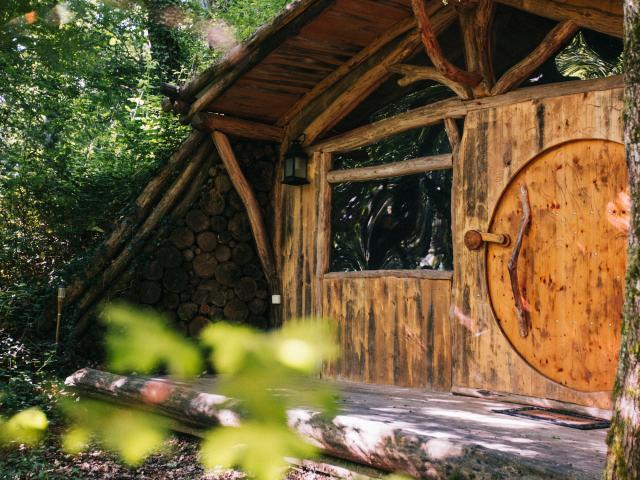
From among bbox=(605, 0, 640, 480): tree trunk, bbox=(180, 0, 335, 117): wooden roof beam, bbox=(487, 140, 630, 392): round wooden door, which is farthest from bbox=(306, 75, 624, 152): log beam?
bbox=(605, 0, 640, 480): tree trunk

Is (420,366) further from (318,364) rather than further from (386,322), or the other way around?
(318,364)

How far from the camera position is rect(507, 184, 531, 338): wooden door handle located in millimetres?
4711

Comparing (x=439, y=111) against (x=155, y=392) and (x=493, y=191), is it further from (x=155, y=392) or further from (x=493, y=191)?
(x=155, y=392)

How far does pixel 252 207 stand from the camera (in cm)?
689

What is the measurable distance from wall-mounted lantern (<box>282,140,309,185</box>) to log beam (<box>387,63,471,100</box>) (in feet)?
4.15

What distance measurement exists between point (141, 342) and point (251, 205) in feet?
20.3

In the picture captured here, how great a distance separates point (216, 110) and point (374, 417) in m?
3.85

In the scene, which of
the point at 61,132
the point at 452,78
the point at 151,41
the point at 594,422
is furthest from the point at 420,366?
the point at 151,41

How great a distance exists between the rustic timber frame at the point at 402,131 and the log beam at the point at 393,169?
15 mm

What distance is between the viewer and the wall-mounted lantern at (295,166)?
21.7 feet

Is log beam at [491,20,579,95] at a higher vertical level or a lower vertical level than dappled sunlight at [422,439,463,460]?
higher

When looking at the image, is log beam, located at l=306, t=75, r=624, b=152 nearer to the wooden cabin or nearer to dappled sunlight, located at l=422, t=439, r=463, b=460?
the wooden cabin

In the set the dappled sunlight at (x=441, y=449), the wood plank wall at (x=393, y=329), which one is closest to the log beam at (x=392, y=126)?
the wood plank wall at (x=393, y=329)

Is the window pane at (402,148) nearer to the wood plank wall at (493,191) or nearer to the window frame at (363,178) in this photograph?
the window frame at (363,178)
